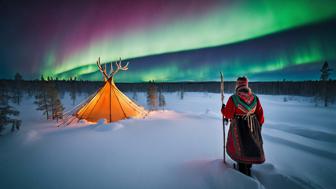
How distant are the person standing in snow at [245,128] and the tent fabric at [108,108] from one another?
7355 mm

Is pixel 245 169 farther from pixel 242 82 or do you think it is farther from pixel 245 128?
pixel 242 82

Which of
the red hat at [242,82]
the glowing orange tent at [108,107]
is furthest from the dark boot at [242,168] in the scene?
the glowing orange tent at [108,107]

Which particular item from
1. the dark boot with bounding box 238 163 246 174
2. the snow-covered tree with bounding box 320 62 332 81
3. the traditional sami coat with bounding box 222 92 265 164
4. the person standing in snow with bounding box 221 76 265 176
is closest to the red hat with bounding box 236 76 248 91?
the person standing in snow with bounding box 221 76 265 176

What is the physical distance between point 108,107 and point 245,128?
8.42 meters

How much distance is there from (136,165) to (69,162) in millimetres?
1784

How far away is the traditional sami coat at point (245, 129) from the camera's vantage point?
259 cm

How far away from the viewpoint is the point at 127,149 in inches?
174

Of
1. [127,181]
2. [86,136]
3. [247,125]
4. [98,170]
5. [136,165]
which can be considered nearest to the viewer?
[247,125]

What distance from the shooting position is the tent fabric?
8.77 m

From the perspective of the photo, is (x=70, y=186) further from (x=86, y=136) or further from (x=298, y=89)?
(x=298, y=89)

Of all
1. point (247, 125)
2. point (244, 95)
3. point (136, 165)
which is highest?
point (244, 95)

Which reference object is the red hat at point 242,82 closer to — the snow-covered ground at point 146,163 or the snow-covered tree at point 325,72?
the snow-covered ground at point 146,163

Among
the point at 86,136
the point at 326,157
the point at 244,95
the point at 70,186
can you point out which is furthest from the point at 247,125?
the point at 86,136

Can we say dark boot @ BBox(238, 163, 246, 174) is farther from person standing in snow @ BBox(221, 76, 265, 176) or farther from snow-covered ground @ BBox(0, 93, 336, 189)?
snow-covered ground @ BBox(0, 93, 336, 189)
